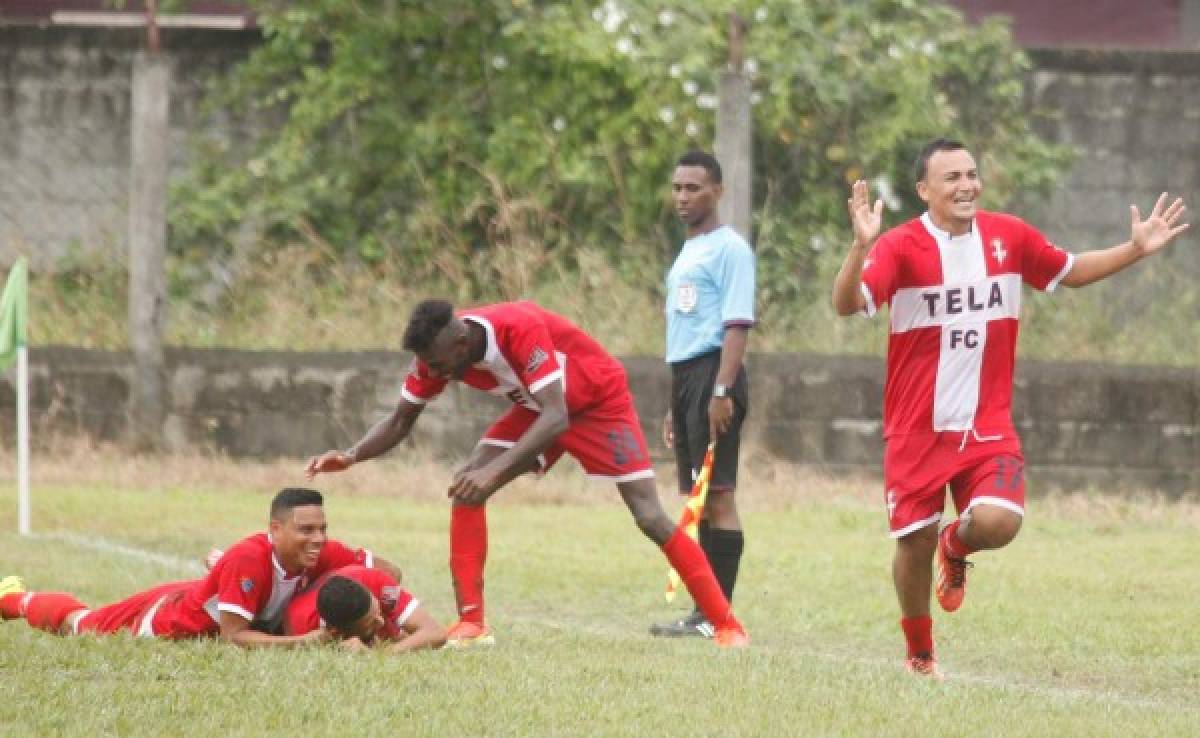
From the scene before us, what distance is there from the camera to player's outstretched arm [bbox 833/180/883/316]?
27.7 ft

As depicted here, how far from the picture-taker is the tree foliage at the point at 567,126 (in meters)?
16.6

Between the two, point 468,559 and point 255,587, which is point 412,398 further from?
point 255,587

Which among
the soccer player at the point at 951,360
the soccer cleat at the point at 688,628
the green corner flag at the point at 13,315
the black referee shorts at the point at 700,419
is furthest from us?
the green corner flag at the point at 13,315

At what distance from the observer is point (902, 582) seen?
9.12 meters

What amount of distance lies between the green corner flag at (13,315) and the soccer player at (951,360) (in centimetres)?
644

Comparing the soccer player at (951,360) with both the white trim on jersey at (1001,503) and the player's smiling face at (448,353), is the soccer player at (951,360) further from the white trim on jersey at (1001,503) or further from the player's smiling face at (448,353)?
the player's smiling face at (448,353)

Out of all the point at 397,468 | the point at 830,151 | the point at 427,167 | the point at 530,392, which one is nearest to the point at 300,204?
the point at 427,167

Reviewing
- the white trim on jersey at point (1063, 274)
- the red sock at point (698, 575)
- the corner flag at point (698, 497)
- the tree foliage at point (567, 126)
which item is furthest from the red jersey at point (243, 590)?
the tree foliage at point (567, 126)

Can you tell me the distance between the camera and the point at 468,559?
983cm

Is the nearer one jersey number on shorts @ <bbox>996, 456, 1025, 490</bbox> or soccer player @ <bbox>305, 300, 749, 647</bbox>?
jersey number on shorts @ <bbox>996, 456, 1025, 490</bbox>

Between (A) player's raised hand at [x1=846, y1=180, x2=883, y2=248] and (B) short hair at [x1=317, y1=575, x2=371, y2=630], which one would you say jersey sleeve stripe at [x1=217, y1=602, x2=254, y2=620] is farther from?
(A) player's raised hand at [x1=846, y1=180, x2=883, y2=248]

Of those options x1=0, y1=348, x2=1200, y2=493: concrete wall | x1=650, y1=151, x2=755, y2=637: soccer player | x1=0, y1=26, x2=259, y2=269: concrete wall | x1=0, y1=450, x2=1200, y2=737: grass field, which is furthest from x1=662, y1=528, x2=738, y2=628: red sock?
x1=0, y1=26, x2=259, y2=269: concrete wall

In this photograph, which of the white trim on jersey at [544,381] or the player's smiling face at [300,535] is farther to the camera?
the white trim on jersey at [544,381]

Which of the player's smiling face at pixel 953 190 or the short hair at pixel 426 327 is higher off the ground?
the player's smiling face at pixel 953 190
